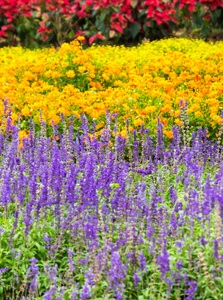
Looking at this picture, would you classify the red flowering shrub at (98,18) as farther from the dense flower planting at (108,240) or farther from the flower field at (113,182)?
the dense flower planting at (108,240)

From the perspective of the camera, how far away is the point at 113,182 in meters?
4.08

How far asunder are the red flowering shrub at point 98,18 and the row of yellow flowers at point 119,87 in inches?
93.6

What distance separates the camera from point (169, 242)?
3189 millimetres

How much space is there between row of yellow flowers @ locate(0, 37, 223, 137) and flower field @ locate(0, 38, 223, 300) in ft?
0.05

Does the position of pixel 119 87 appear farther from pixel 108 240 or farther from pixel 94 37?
pixel 94 37

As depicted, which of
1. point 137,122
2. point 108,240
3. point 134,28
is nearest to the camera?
point 108,240

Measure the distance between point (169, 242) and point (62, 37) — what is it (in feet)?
29.3

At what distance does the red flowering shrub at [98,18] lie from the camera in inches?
414

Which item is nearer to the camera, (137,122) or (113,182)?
(113,182)

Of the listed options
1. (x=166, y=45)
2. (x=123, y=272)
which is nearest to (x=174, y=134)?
(x=123, y=272)

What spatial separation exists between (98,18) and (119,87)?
4.55 m

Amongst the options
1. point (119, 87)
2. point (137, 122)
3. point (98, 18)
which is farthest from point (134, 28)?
point (137, 122)

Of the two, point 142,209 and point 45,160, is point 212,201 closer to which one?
point 142,209

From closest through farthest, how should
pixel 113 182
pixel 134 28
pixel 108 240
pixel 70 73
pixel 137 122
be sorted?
pixel 108 240 → pixel 113 182 → pixel 137 122 → pixel 70 73 → pixel 134 28
